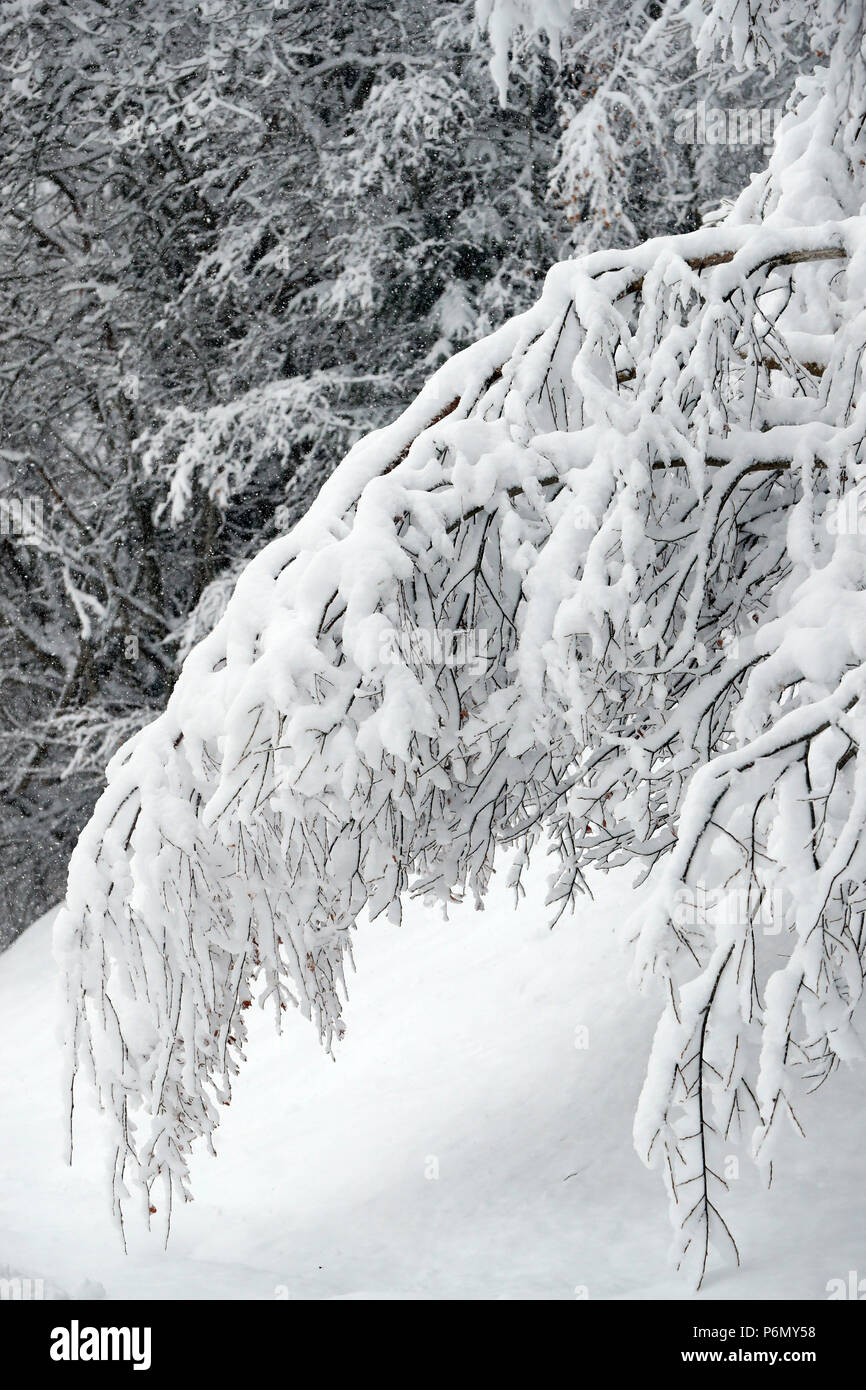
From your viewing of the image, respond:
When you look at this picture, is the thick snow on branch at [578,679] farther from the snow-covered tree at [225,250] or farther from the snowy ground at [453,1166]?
the snow-covered tree at [225,250]

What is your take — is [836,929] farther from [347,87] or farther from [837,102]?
[347,87]

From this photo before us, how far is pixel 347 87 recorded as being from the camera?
1342 cm

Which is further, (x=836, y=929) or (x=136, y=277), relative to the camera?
(x=136, y=277)

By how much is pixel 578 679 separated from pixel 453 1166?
4.03 metres

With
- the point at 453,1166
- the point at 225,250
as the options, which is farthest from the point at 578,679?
the point at 225,250

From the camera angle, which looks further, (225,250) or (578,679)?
(225,250)

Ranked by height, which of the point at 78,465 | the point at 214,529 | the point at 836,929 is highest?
the point at 78,465

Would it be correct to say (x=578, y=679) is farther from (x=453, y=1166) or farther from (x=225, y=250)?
(x=225, y=250)

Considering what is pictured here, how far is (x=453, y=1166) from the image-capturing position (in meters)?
6.55

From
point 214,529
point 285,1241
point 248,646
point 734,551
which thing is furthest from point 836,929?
point 214,529

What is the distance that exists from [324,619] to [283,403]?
8556mm

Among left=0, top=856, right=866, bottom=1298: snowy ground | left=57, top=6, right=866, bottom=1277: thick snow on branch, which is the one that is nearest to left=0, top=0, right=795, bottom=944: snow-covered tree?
left=0, top=856, right=866, bottom=1298: snowy ground

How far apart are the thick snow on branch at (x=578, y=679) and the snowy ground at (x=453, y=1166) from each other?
1.07m

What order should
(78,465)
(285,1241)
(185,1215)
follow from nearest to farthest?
(285,1241) < (185,1215) < (78,465)
